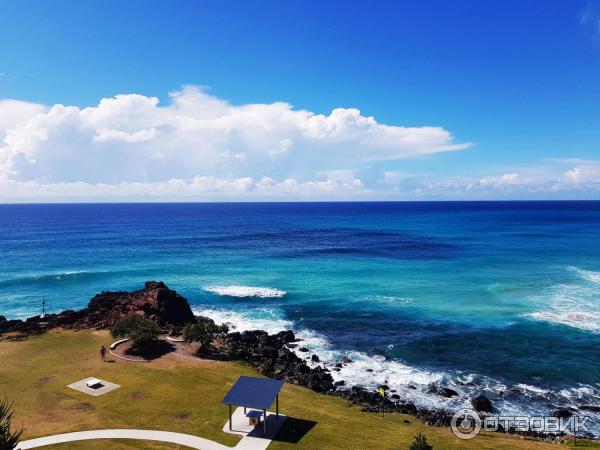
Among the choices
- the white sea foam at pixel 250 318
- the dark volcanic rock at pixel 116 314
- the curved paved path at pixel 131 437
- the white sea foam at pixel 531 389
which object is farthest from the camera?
the white sea foam at pixel 250 318

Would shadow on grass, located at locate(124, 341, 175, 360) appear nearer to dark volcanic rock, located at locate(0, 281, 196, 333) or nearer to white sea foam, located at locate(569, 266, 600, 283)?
dark volcanic rock, located at locate(0, 281, 196, 333)

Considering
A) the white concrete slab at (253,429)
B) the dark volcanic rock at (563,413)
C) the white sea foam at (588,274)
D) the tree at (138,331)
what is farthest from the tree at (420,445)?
the white sea foam at (588,274)

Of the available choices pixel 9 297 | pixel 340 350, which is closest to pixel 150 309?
pixel 340 350

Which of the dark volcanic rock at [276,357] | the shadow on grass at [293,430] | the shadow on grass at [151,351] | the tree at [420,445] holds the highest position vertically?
the tree at [420,445]

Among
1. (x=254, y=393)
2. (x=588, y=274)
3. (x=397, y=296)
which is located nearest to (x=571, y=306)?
(x=397, y=296)

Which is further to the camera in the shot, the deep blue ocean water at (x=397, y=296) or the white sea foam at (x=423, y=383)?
the deep blue ocean water at (x=397, y=296)

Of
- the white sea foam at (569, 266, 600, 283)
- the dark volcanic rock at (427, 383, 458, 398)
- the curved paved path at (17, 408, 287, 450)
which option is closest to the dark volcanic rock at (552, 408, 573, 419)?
the dark volcanic rock at (427, 383, 458, 398)

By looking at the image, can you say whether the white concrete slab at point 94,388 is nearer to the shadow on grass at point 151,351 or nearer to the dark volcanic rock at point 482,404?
the shadow on grass at point 151,351

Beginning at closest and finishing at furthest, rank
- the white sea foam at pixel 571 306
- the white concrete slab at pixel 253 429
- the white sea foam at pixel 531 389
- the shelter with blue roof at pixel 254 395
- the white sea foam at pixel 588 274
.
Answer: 1. the white concrete slab at pixel 253 429
2. the shelter with blue roof at pixel 254 395
3. the white sea foam at pixel 531 389
4. the white sea foam at pixel 571 306
5. the white sea foam at pixel 588 274
